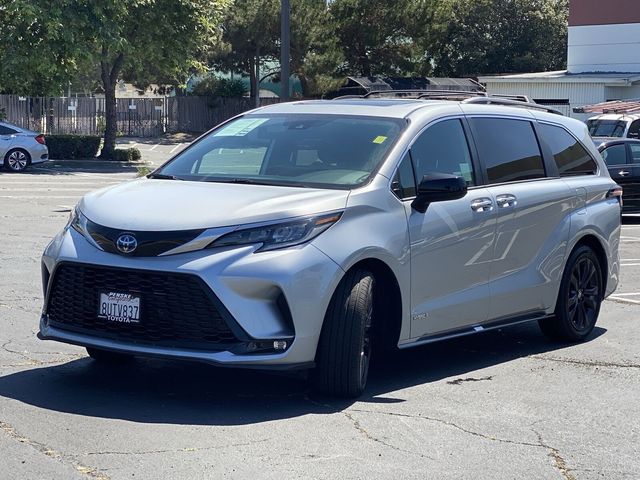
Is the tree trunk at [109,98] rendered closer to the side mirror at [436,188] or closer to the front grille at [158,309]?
the side mirror at [436,188]

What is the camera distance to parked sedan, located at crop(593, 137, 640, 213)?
787 inches

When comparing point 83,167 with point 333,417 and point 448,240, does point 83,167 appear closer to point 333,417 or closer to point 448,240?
point 448,240

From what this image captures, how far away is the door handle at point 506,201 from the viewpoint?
7.75 meters

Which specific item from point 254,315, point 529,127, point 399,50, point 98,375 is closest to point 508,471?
point 254,315

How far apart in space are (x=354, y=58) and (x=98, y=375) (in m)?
48.2

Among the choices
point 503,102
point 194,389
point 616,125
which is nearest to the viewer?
point 194,389

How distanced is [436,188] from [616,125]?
19.9 meters

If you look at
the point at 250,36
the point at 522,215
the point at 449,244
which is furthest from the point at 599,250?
the point at 250,36

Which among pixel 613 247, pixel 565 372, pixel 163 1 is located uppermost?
pixel 163 1

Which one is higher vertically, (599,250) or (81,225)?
(81,225)

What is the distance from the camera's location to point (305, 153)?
730 cm

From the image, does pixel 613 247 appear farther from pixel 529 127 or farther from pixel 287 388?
pixel 287 388

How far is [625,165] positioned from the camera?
2027cm

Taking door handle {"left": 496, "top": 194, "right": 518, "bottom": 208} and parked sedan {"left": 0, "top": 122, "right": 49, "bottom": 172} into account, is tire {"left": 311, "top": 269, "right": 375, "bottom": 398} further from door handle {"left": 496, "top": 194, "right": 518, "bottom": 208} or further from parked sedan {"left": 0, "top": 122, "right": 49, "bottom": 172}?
parked sedan {"left": 0, "top": 122, "right": 49, "bottom": 172}
